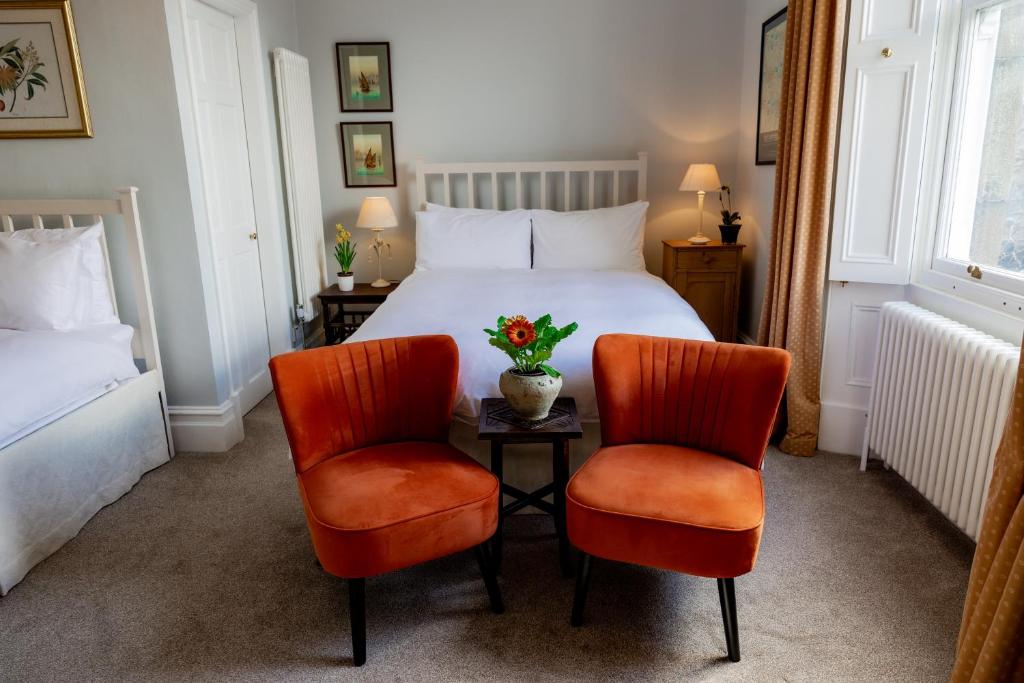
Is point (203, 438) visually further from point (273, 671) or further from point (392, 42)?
point (392, 42)

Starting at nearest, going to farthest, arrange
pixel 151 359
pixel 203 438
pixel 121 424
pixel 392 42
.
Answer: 1. pixel 121 424
2. pixel 151 359
3. pixel 203 438
4. pixel 392 42

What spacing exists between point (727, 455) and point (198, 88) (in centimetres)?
274

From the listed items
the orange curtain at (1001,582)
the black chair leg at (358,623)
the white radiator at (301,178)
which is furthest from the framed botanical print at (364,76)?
the orange curtain at (1001,582)

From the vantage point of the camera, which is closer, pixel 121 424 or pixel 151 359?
pixel 121 424

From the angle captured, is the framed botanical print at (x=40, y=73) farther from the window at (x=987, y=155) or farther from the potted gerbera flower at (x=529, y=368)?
the window at (x=987, y=155)

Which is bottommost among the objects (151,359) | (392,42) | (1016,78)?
(151,359)

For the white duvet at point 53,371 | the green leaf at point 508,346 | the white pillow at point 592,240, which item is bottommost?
the white duvet at point 53,371

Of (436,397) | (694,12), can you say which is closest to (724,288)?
(694,12)

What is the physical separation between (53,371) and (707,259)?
3.21m

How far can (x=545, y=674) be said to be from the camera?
175 centimetres

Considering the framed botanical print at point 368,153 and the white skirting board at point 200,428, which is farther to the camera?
the framed botanical print at point 368,153

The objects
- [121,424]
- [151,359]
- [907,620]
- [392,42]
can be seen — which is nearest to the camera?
[907,620]

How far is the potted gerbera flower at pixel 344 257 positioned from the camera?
4.25 meters

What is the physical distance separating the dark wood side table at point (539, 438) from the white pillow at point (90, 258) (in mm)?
1729
